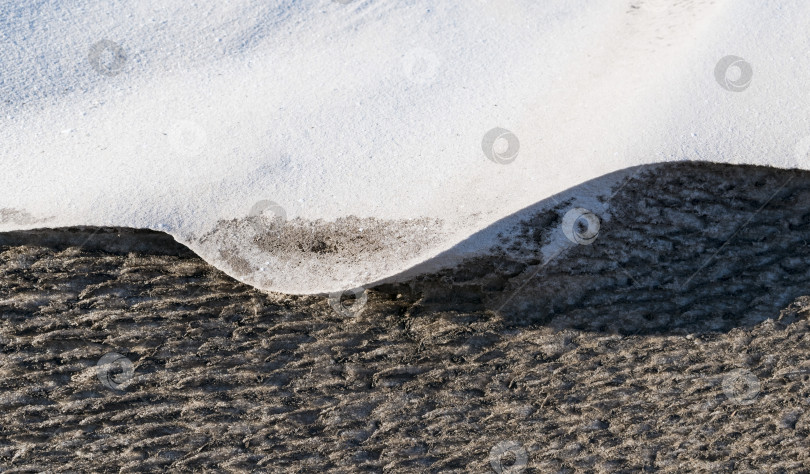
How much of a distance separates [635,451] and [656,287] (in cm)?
76

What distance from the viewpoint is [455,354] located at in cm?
280

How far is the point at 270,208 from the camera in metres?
2.85

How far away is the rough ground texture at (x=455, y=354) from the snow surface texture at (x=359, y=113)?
0.16 meters

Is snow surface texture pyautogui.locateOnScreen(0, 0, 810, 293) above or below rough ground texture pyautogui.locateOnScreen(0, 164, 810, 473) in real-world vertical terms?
above

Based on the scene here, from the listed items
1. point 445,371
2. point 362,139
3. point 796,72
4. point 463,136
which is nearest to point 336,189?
point 362,139

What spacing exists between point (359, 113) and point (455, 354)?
1.24 meters

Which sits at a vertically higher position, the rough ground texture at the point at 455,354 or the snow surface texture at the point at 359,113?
the snow surface texture at the point at 359,113

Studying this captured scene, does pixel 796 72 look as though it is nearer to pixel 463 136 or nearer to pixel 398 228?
pixel 463 136

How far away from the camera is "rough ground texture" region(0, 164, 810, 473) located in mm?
2660

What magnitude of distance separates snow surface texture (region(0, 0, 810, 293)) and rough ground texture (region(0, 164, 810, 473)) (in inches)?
6.3

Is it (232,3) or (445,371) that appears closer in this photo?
(445,371)

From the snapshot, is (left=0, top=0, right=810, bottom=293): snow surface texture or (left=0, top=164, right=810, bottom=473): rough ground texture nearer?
(left=0, top=164, right=810, bottom=473): rough ground texture

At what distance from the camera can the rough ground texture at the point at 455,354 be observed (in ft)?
8.73

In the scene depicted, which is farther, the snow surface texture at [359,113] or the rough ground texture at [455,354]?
the snow surface texture at [359,113]
